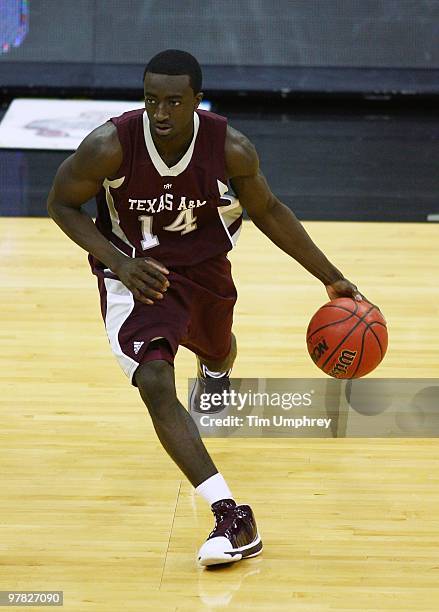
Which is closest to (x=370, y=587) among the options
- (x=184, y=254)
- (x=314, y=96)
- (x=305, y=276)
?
(x=184, y=254)

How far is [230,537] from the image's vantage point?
10.9 ft

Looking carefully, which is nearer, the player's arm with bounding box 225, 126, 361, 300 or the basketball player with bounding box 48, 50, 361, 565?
the basketball player with bounding box 48, 50, 361, 565

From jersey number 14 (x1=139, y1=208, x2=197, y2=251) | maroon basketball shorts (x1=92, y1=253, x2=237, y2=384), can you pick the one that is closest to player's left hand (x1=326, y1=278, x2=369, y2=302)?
maroon basketball shorts (x1=92, y1=253, x2=237, y2=384)

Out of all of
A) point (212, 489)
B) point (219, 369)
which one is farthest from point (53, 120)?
point (212, 489)

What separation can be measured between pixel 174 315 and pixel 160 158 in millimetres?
484

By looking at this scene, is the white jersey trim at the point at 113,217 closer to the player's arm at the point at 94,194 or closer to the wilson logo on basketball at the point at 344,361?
the player's arm at the point at 94,194

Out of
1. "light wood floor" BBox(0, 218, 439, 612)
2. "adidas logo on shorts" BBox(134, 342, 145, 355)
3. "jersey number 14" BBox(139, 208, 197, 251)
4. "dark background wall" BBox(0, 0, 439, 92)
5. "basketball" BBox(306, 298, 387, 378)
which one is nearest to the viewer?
"light wood floor" BBox(0, 218, 439, 612)

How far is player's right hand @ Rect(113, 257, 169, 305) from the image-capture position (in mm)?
3521

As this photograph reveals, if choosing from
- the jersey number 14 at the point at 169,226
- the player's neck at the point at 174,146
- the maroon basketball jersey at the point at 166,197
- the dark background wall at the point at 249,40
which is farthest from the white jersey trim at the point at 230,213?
the dark background wall at the point at 249,40

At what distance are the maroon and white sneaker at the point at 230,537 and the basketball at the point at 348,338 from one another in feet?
2.39

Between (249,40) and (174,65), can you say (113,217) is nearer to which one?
(174,65)

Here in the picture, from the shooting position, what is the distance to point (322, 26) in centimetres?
1033

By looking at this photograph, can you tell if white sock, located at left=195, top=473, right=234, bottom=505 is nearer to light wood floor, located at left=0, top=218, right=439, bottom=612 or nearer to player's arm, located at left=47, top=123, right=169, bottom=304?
light wood floor, located at left=0, top=218, right=439, bottom=612

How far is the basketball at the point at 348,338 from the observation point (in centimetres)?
392
